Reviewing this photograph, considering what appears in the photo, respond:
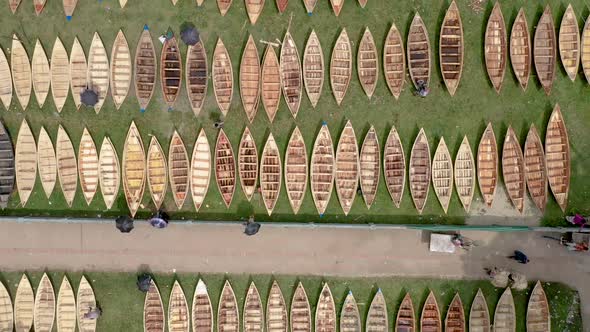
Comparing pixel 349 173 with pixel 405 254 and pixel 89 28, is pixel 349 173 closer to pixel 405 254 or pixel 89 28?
pixel 405 254

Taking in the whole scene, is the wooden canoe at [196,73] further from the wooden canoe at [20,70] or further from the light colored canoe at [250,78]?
the wooden canoe at [20,70]

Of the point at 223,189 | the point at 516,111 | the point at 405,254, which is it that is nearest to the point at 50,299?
the point at 223,189

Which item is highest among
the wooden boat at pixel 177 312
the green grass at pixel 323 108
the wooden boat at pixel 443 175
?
the green grass at pixel 323 108

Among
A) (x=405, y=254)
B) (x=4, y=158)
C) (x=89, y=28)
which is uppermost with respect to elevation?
(x=89, y=28)

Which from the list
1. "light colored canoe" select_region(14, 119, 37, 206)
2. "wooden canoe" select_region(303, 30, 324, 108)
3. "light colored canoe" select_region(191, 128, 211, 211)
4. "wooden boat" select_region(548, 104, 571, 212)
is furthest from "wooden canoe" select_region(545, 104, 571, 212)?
"light colored canoe" select_region(14, 119, 37, 206)

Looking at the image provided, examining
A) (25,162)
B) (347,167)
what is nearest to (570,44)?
(347,167)

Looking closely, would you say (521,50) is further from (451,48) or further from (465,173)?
(465,173)

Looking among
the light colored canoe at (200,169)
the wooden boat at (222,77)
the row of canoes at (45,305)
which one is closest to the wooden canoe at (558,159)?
the wooden boat at (222,77)
